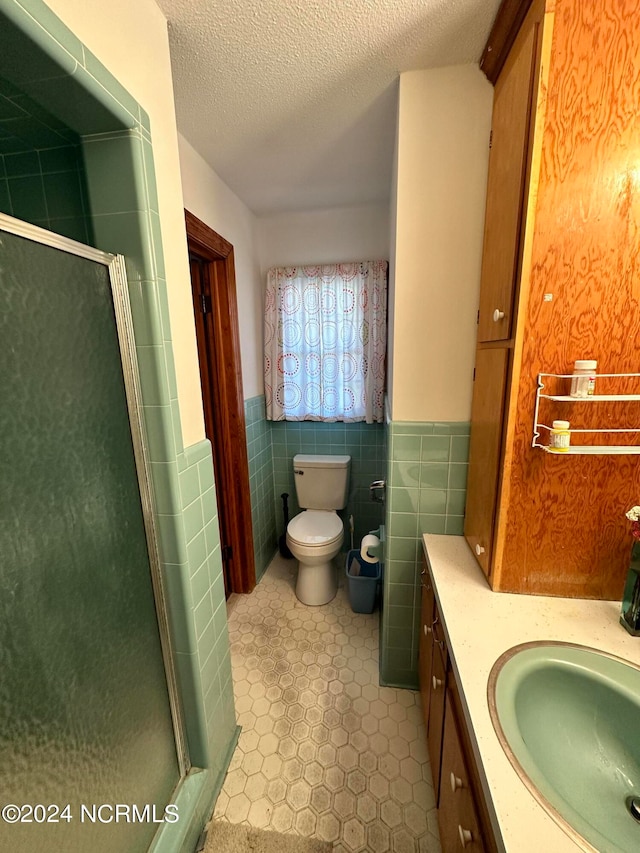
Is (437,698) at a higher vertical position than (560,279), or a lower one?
lower

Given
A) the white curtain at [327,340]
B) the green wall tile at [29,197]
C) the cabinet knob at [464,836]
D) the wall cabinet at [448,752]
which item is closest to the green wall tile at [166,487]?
the green wall tile at [29,197]

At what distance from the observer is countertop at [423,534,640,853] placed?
502 millimetres

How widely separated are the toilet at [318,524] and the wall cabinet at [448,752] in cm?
80

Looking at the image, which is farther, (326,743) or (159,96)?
(326,743)

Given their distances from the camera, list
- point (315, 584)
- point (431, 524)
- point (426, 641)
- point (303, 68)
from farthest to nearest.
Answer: point (315, 584) < point (431, 524) < point (426, 641) < point (303, 68)

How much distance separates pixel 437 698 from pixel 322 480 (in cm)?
142

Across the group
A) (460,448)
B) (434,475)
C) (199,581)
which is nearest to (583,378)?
(460,448)

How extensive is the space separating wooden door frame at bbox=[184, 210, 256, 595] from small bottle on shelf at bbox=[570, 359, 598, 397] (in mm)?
1557

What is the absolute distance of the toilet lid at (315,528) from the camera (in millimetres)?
1980

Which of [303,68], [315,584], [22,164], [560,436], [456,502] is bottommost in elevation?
[315,584]

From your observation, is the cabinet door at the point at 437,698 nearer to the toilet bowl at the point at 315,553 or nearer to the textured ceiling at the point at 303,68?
the toilet bowl at the point at 315,553

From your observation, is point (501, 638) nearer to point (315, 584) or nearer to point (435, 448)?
point (435, 448)

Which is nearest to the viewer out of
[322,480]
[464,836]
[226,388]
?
[464,836]

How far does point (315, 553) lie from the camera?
6.42 ft
